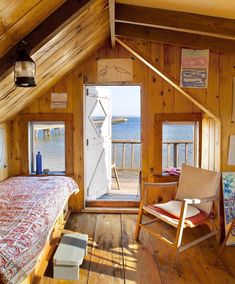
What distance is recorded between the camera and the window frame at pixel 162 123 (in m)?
3.58

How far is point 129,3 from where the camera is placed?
2.46m

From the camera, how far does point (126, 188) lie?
16.7 feet

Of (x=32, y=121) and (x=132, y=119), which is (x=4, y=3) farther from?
(x=132, y=119)

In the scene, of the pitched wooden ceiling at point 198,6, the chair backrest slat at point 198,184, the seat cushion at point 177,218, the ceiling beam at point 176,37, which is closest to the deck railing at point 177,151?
the chair backrest slat at point 198,184

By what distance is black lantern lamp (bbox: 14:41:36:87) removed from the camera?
1749 millimetres

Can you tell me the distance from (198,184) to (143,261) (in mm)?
980

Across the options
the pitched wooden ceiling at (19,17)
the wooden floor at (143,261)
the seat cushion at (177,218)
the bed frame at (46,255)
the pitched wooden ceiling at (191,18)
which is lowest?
the wooden floor at (143,261)

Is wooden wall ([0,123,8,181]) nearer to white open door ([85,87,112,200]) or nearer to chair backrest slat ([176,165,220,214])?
white open door ([85,87,112,200])

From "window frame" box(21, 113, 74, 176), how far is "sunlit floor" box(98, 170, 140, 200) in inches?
35.9

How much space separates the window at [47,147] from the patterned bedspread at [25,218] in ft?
2.13

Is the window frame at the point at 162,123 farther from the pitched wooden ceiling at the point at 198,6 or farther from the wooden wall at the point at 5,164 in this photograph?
the wooden wall at the point at 5,164

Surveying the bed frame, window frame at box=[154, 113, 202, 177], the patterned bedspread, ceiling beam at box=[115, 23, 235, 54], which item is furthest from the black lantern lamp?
window frame at box=[154, 113, 202, 177]

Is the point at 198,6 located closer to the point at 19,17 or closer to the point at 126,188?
the point at 19,17

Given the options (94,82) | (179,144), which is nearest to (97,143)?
(94,82)
